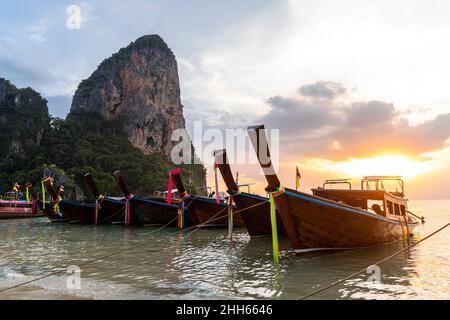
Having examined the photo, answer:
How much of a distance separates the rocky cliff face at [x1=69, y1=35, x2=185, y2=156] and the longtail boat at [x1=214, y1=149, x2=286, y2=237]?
91.8 meters

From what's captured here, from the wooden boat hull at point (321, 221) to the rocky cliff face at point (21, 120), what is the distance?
7178cm

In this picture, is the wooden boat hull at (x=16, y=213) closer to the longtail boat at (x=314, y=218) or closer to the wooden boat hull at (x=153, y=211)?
the wooden boat hull at (x=153, y=211)

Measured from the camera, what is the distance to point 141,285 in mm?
6367

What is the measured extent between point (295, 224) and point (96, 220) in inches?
726

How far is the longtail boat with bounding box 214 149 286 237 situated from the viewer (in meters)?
12.2

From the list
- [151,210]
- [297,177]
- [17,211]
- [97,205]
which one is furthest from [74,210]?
[297,177]

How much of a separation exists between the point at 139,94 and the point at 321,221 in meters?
106

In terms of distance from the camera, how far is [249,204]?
13062mm

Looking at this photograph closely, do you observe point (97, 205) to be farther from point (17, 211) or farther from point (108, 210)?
point (17, 211)

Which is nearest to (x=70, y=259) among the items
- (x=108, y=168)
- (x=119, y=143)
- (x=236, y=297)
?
(x=236, y=297)

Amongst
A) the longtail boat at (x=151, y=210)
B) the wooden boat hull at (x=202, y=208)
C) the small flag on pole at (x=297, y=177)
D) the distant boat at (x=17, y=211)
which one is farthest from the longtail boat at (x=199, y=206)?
the distant boat at (x=17, y=211)

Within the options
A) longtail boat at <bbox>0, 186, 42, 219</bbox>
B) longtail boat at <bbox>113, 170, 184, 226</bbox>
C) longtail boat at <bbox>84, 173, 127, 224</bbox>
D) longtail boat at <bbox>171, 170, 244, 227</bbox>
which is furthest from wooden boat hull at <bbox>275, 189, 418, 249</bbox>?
longtail boat at <bbox>0, 186, 42, 219</bbox>

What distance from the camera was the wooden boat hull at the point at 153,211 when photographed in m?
20.2
